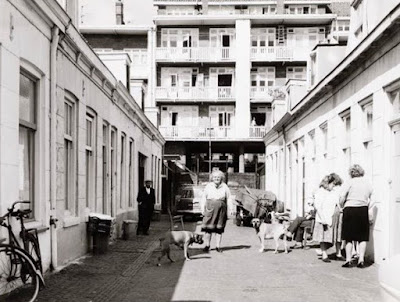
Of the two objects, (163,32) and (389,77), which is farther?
→ (163,32)

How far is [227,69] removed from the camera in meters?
48.2

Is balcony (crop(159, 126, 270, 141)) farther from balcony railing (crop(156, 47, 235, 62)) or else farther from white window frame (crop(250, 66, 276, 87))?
balcony railing (crop(156, 47, 235, 62))

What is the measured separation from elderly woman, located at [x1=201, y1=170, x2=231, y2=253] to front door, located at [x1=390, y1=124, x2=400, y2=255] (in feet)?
13.4

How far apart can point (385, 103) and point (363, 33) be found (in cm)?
369

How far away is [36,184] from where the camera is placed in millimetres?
9266

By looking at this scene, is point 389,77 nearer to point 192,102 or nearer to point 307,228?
point 307,228

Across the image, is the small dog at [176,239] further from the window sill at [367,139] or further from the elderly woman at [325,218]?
the window sill at [367,139]

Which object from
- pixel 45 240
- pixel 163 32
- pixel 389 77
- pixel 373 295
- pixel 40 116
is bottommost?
pixel 373 295

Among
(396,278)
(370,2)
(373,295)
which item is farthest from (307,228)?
(396,278)

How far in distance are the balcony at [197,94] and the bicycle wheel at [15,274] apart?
1592 inches

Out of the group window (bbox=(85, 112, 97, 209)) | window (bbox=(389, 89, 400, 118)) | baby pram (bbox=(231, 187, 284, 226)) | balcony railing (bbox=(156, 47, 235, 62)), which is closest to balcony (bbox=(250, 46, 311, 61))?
balcony railing (bbox=(156, 47, 235, 62))

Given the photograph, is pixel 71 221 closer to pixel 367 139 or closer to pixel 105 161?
pixel 105 161

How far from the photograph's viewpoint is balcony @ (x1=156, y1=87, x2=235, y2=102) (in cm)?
4750

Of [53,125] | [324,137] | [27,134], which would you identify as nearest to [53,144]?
[53,125]
